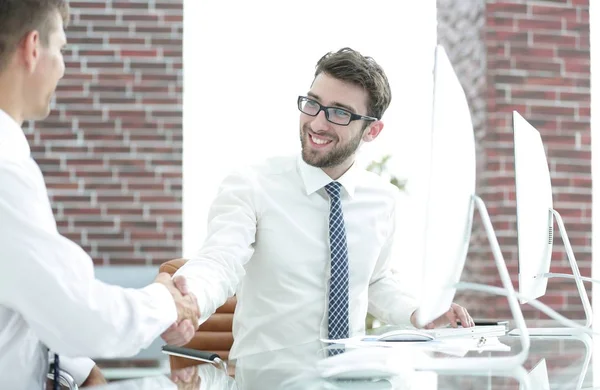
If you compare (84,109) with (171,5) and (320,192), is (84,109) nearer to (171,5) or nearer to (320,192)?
(171,5)

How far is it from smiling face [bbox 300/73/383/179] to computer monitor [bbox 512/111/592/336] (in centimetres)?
59

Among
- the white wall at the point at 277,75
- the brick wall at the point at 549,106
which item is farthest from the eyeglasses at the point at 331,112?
the white wall at the point at 277,75

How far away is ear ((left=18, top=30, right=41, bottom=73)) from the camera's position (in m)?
1.46

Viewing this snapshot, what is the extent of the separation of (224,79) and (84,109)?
952mm

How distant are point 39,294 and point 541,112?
12.1ft

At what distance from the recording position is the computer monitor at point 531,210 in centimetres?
202

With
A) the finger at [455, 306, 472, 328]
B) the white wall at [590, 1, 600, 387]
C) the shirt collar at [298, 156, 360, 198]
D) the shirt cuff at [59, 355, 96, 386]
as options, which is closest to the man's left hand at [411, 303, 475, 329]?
the finger at [455, 306, 472, 328]

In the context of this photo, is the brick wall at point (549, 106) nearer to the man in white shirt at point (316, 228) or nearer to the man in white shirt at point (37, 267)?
the man in white shirt at point (316, 228)

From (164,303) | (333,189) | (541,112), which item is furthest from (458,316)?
(541,112)

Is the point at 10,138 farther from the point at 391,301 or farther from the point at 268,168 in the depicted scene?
the point at 391,301

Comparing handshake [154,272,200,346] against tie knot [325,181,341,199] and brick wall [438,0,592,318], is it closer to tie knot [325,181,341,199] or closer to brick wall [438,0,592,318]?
tie knot [325,181,341,199]

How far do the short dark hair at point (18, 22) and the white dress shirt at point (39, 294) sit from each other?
5.2 inches

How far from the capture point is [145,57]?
4.74 metres

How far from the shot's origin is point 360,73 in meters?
2.58
